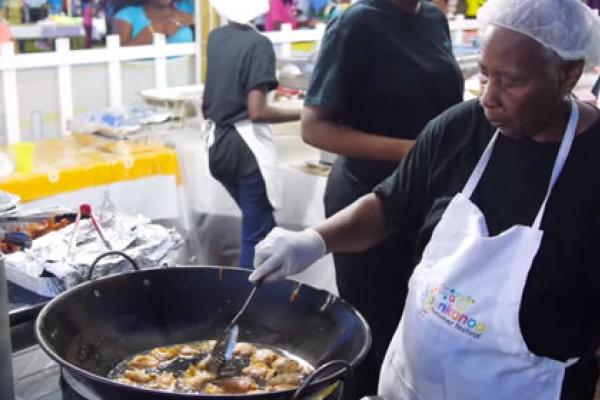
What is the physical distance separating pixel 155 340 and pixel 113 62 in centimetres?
229

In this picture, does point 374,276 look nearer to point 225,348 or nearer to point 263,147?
point 225,348

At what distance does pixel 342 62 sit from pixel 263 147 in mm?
1362

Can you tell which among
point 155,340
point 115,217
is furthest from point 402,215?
point 115,217

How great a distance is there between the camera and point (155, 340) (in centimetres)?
129

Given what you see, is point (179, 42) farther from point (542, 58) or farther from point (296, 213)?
point (542, 58)

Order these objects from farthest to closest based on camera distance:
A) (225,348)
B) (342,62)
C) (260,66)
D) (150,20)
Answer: (150,20), (260,66), (342,62), (225,348)

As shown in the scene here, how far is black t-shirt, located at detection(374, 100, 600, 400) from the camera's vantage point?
1.08 m

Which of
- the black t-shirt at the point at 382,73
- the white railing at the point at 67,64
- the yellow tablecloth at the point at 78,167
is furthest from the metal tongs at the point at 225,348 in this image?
the white railing at the point at 67,64

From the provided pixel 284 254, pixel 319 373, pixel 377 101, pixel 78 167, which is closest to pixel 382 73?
pixel 377 101

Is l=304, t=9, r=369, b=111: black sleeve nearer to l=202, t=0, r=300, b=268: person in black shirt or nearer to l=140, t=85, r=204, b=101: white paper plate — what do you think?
l=202, t=0, r=300, b=268: person in black shirt

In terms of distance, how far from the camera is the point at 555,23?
3.48ft

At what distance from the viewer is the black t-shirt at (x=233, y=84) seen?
2826mm

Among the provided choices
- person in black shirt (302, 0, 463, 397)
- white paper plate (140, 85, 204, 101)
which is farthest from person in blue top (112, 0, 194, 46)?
person in black shirt (302, 0, 463, 397)

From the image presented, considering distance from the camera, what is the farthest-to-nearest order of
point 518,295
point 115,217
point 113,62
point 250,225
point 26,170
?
point 113,62
point 250,225
point 26,170
point 115,217
point 518,295
